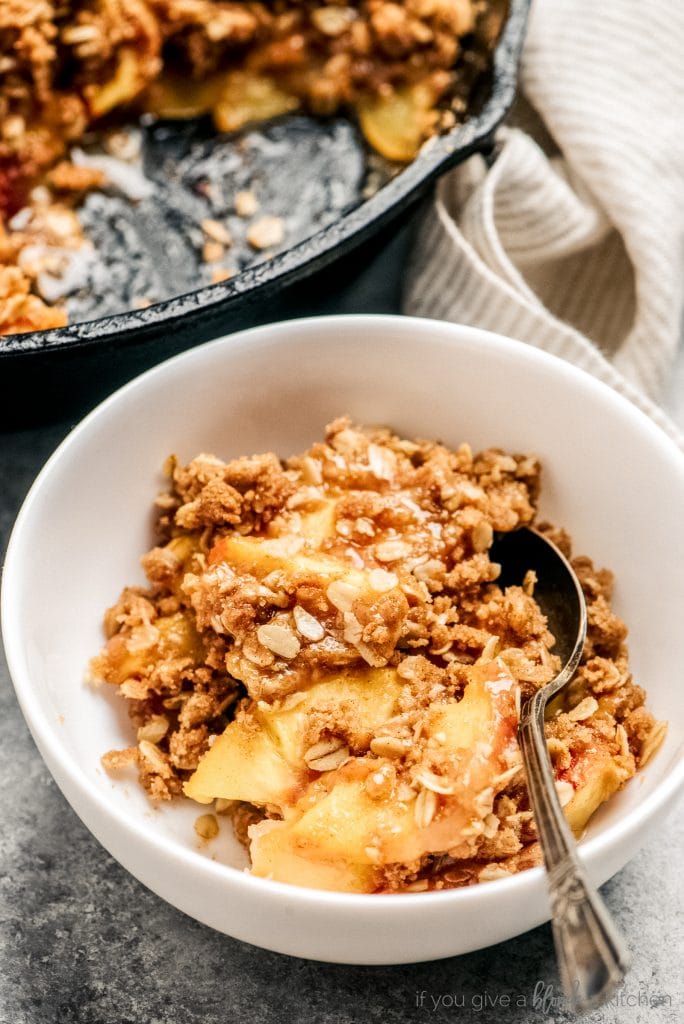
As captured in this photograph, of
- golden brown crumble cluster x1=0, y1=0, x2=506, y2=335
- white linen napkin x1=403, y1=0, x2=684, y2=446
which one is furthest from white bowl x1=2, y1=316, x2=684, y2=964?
golden brown crumble cluster x1=0, y1=0, x2=506, y2=335

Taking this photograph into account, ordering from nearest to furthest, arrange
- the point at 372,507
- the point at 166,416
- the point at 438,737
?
the point at 438,737 → the point at 372,507 → the point at 166,416

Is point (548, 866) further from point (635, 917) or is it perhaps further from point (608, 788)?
point (635, 917)

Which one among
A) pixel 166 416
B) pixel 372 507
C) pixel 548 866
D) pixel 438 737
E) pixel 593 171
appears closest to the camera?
pixel 548 866

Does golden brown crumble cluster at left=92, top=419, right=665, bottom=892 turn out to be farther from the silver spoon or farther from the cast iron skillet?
the cast iron skillet

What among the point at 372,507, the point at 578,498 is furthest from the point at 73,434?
the point at 578,498

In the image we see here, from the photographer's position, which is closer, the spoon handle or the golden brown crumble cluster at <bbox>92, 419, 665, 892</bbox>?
the spoon handle

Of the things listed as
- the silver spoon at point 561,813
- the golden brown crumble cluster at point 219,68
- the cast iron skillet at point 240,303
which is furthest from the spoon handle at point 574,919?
the golden brown crumble cluster at point 219,68

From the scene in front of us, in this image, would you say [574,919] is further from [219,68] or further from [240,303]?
[219,68]
